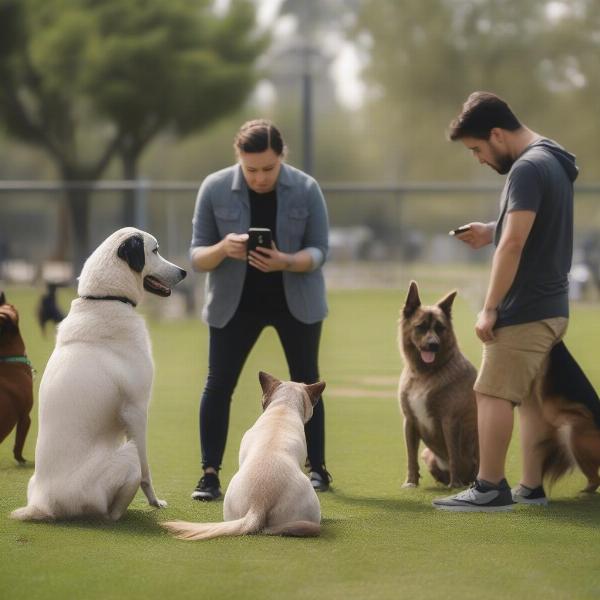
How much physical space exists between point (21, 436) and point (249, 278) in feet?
6.12

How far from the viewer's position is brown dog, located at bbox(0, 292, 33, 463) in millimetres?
7109

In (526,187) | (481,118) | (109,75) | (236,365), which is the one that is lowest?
(236,365)

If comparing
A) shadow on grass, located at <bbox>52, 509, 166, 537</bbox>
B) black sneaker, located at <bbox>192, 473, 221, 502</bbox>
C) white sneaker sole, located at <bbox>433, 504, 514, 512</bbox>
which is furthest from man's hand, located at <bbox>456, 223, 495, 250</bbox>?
shadow on grass, located at <bbox>52, 509, 166, 537</bbox>

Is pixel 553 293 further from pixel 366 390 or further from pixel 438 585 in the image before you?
pixel 366 390

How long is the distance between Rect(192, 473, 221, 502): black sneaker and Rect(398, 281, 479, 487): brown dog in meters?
1.12

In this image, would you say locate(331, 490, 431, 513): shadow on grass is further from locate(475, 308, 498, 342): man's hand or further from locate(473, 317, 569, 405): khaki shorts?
locate(475, 308, 498, 342): man's hand

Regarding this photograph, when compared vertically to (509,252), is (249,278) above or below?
below

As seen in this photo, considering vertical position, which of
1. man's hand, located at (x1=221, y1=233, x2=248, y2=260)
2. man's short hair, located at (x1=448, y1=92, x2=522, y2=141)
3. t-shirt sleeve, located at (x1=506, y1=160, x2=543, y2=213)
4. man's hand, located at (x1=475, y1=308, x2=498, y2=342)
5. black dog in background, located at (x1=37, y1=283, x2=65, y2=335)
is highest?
man's short hair, located at (x1=448, y1=92, x2=522, y2=141)

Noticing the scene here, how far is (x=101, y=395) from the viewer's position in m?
5.76

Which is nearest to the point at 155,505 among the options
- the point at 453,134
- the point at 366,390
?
the point at 453,134

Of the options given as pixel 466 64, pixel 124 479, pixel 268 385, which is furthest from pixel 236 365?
pixel 466 64

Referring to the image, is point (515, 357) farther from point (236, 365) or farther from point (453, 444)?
point (236, 365)

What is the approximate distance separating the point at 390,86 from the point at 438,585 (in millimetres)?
43041

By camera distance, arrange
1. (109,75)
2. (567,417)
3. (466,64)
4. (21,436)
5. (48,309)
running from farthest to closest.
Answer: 1. (466,64)
2. (109,75)
3. (48,309)
4. (21,436)
5. (567,417)
